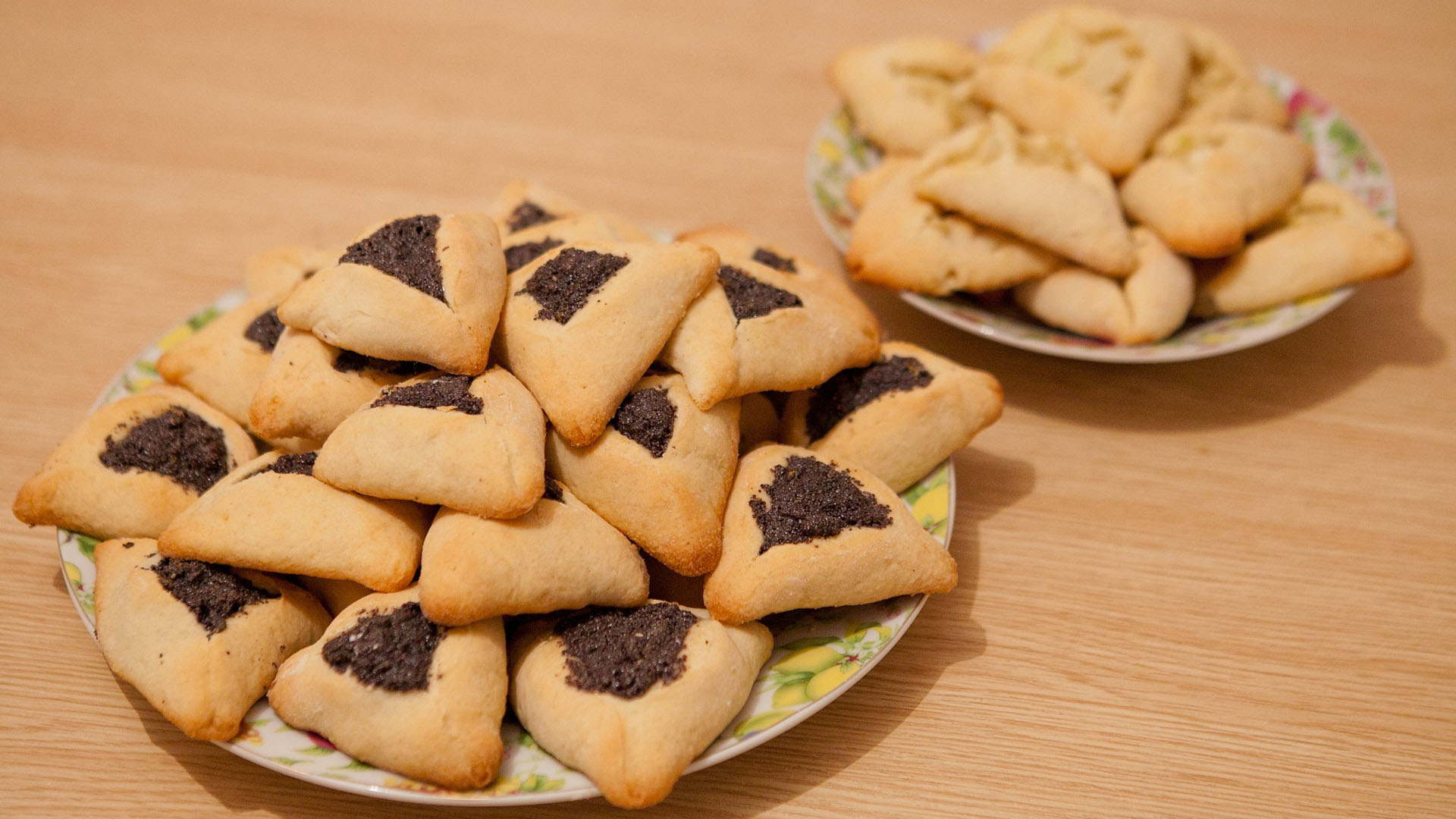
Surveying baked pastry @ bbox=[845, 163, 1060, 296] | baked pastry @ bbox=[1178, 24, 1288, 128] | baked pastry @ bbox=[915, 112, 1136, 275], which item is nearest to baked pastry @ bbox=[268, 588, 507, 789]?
baked pastry @ bbox=[845, 163, 1060, 296]

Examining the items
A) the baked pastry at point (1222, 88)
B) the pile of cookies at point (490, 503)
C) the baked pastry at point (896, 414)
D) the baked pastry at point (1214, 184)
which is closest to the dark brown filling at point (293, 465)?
the pile of cookies at point (490, 503)

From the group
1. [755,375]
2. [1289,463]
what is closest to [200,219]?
[755,375]

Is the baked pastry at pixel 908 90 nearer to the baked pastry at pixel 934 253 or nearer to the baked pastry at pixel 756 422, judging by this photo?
the baked pastry at pixel 934 253

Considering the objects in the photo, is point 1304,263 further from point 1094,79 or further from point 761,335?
point 761,335

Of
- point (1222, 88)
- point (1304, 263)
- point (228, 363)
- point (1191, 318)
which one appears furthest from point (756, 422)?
point (1222, 88)

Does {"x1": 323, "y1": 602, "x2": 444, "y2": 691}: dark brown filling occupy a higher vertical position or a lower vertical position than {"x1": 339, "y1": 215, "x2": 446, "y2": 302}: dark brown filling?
lower

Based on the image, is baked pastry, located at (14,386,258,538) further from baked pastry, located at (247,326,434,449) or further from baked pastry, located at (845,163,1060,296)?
baked pastry, located at (845,163,1060,296)
